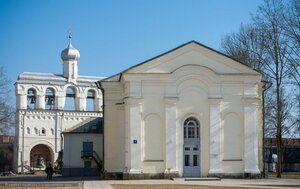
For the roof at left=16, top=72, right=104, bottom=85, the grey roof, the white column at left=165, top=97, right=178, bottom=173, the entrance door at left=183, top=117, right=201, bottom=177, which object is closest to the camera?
the white column at left=165, top=97, right=178, bottom=173

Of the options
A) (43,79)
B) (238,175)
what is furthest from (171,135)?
(43,79)

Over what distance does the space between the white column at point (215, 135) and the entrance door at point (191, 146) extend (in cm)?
95

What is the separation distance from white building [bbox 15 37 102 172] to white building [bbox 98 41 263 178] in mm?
30139

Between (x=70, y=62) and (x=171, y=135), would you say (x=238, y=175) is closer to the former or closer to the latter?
(x=171, y=135)

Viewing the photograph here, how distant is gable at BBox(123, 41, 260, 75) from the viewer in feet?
126

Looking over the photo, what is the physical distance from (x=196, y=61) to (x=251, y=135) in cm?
606

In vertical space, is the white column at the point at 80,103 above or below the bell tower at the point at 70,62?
below

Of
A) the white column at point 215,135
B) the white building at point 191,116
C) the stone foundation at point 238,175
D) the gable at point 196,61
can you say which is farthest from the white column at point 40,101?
the stone foundation at point 238,175

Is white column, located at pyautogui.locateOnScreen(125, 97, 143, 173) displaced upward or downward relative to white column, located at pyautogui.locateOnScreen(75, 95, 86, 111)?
downward

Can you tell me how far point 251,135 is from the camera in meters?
38.5

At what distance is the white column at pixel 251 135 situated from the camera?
3825 cm

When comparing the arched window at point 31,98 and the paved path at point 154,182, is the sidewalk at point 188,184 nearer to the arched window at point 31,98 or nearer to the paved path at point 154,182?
the paved path at point 154,182

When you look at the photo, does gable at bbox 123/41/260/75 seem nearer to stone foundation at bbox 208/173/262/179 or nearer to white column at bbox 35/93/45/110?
stone foundation at bbox 208/173/262/179

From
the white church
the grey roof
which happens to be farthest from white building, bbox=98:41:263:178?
the grey roof
